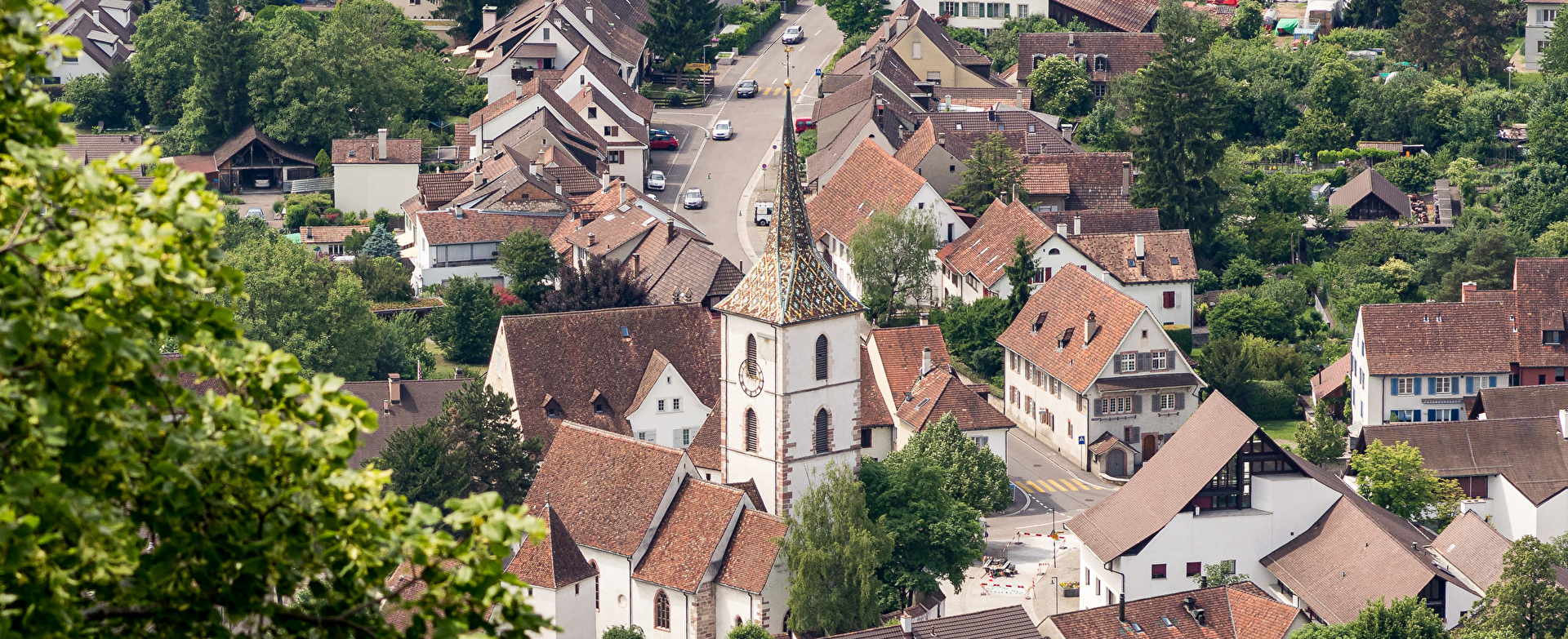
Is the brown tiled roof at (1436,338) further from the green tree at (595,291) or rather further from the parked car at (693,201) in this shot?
the parked car at (693,201)

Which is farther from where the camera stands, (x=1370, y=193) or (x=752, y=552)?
(x=1370, y=193)

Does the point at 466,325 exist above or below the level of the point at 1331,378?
above

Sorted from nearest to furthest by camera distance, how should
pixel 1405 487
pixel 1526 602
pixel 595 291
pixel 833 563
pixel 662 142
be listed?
pixel 833 563, pixel 1526 602, pixel 1405 487, pixel 595 291, pixel 662 142

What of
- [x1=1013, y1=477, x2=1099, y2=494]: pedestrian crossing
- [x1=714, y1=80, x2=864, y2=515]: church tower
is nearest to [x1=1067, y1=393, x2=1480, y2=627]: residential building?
[x1=714, y1=80, x2=864, y2=515]: church tower

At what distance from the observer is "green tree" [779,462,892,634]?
2785 inches

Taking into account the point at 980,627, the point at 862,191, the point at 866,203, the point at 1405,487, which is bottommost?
the point at 1405,487

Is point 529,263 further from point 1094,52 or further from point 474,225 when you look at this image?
point 1094,52

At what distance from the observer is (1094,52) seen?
165250mm

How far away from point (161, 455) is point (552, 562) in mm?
55313

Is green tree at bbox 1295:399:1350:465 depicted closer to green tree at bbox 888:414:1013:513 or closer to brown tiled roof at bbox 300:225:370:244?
green tree at bbox 888:414:1013:513

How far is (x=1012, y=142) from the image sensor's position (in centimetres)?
14212

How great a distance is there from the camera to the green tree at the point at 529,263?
4476 inches

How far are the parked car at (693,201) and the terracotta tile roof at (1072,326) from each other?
102ft

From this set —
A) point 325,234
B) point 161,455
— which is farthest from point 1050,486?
point 161,455
